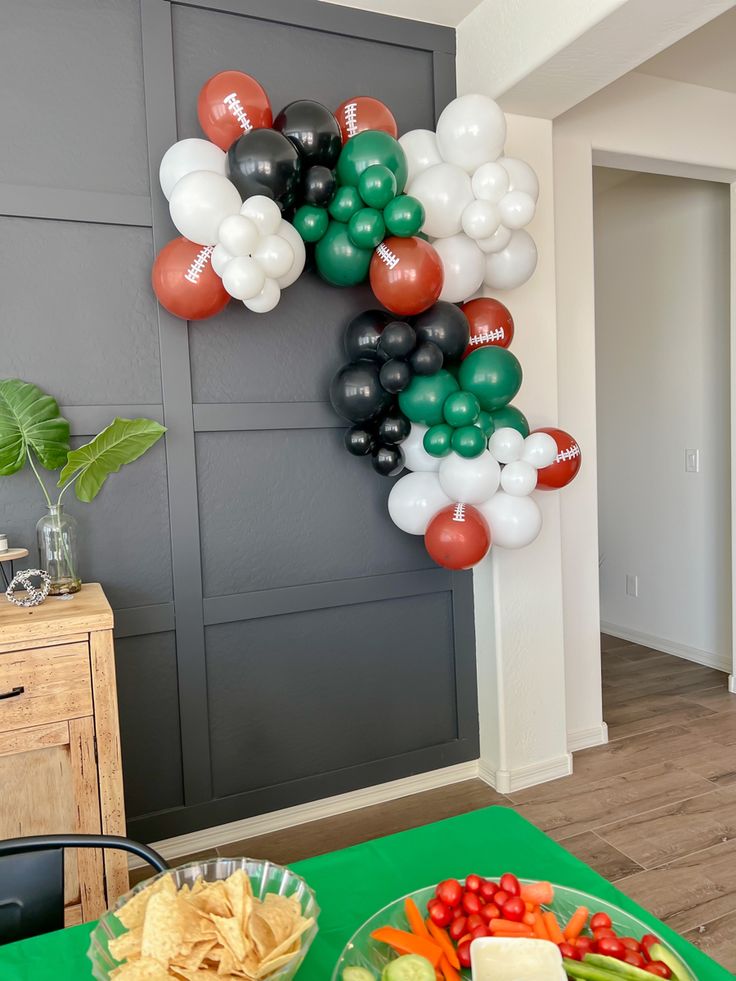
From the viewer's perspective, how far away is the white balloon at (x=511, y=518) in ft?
7.90

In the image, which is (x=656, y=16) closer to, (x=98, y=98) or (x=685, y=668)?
(x=98, y=98)

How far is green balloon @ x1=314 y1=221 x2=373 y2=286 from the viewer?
7.31ft

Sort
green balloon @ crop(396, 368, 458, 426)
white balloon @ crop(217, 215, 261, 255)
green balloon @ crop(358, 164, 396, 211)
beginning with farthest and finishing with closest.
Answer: green balloon @ crop(396, 368, 458, 426) → green balloon @ crop(358, 164, 396, 211) → white balloon @ crop(217, 215, 261, 255)

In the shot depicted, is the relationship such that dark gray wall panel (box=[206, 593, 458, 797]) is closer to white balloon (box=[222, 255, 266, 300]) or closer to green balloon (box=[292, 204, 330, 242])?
white balloon (box=[222, 255, 266, 300])

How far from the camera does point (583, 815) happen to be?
8.65 ft

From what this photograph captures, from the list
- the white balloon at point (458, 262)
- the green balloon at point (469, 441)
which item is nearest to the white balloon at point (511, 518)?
the green balloon at point (469, 441)

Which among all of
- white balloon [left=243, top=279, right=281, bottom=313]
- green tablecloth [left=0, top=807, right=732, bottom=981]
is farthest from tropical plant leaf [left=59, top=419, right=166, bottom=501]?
green tablecloth [left=0, top=807, right=732, bottom=981]

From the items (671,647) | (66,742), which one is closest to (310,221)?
(66,742)

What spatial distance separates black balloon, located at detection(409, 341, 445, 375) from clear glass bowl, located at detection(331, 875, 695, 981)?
1.53 metres

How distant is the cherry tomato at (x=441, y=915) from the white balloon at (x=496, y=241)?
191cm

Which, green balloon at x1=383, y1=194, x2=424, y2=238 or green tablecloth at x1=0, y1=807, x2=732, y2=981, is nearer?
green tablecloth at x1=0, y1=807, x2=732, y2=981

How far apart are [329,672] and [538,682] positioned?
83 centimetres

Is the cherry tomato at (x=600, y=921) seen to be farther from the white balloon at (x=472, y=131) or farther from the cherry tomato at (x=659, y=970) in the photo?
the white balloon at (x=472, y=131)

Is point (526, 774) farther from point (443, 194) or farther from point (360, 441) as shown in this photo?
point (443, 194)
